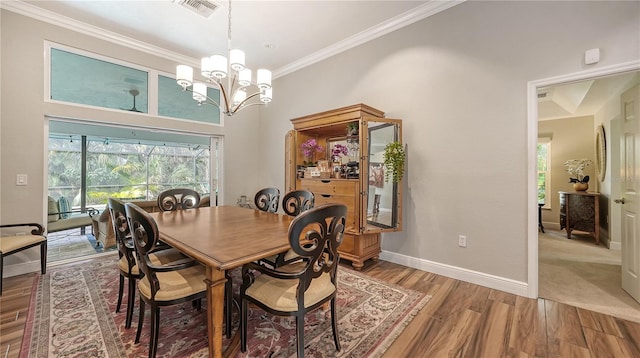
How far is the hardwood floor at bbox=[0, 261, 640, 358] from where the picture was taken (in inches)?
65.2

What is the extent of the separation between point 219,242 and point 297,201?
43.6 inches

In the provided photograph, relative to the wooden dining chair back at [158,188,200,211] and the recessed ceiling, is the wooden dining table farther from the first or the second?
the recessed ceiling

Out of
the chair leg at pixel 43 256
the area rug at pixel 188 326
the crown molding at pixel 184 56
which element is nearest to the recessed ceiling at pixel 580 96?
the crown molding at pixel 184 56

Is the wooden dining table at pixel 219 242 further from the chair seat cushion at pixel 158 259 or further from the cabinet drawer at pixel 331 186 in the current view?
the cabinet drawer at pixel 331 186

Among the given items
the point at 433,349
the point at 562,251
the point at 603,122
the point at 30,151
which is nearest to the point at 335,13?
the point at 433,349

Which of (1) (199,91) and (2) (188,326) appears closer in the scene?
(2) (188,326)

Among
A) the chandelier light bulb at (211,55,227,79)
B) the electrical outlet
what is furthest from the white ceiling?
the electrical outlet

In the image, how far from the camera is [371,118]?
2959 millimetres

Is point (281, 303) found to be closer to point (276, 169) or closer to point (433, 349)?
point (433, 349)

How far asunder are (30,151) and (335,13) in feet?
13.1

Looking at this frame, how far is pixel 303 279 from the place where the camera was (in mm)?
1383

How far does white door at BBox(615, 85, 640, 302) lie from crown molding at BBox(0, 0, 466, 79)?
1943 mm

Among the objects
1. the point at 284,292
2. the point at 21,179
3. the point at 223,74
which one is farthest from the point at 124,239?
the point at 21,179

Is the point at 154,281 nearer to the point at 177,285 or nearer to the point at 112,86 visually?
the point at 177,285
